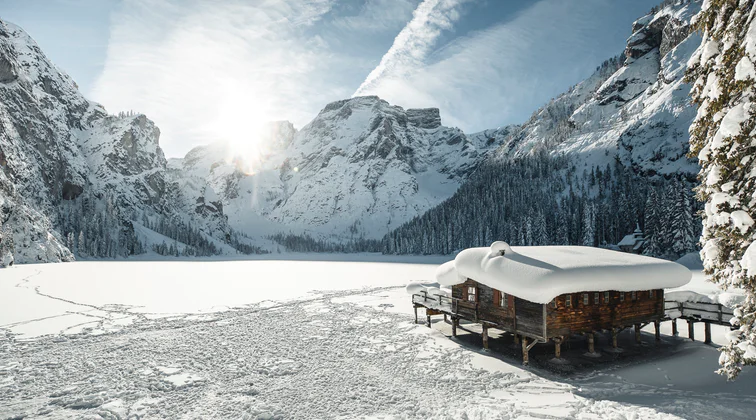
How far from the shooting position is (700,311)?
2144 cm

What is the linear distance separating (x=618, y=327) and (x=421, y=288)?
12.4 metres

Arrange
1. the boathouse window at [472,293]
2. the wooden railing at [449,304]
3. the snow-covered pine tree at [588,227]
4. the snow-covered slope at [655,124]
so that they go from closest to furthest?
1. the boathouse window at [472,293]
2. the wooden railing at [449,304]
3. the snow-covered pine tree at [588,227]
4. the snow-covered slope at [655,124]

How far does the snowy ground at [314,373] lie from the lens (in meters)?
13.9

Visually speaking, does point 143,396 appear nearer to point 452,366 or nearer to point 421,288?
point 452,366

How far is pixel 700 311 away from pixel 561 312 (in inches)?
369

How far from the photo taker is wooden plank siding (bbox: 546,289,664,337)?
61.3ft

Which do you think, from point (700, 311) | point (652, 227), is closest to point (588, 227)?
point (652, 227)

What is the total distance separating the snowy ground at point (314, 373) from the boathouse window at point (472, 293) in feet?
8.58

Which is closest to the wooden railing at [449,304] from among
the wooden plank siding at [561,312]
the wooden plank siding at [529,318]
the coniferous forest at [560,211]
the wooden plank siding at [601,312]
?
the wooden plank siding at [561,312]

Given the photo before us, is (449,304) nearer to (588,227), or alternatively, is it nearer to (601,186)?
(588,227)

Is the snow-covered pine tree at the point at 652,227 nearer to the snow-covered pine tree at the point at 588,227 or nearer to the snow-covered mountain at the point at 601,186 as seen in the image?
the snow-covered mountain at the point at 601,186

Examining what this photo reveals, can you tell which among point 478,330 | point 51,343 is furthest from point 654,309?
point 51,343

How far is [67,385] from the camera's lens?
54.0 ft

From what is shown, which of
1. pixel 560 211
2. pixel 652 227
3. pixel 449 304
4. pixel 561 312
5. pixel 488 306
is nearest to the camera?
pixel 561 312
